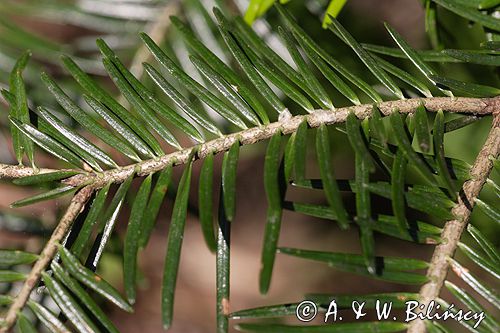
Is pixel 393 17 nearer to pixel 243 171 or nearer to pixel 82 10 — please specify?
pixel 243 171

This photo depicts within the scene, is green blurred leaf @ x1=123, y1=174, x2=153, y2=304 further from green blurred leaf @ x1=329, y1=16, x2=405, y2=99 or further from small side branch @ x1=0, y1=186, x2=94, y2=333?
green blurred leaf @ x1=329, y1=16, x2=405, y2=99

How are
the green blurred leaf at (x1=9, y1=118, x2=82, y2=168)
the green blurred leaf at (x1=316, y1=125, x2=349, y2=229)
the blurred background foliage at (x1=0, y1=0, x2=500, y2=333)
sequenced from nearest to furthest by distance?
the green blurred leaf at (x1=316, y1=125, x2=349, y2=229)
the green blurred leaf at (x1=9, y1=118, x2=82, y2=168)
the blurred background foliage at (x1=0, y1=0, x2=500, y2=333)

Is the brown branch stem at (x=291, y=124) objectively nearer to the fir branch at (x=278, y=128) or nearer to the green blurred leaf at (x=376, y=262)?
the fir branch at (x=278, y=128)

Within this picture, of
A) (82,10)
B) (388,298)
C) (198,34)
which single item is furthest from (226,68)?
(82,10)

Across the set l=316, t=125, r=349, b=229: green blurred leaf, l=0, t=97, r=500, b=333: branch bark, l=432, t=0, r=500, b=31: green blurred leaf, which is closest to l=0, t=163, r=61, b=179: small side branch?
l=0, t=97, r=500, b=333: branch bark

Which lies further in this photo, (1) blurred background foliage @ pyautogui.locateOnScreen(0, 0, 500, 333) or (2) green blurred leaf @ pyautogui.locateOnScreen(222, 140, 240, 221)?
(1) blurred background foliage @ pyautogui.locateOnScreen(0, 0, 500, 333)

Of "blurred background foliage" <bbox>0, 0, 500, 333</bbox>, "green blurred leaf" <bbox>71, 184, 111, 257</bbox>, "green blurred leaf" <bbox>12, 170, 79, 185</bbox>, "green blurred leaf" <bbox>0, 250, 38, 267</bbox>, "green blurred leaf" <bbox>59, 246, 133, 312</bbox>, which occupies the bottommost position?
"green blurred leaf" <bbox>59, 246, 133, 312</bbox>
